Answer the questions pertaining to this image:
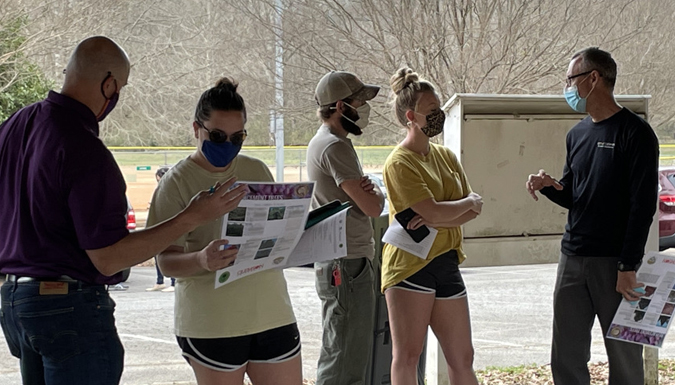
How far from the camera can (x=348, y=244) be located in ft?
10.8

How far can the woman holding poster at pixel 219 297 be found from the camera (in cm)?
237

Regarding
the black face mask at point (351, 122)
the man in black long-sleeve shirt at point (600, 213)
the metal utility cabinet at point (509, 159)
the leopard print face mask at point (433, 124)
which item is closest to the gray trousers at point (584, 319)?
the man in black long-sleeve shirt at point (600, 213)

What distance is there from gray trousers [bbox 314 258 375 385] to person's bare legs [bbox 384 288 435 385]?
125mm

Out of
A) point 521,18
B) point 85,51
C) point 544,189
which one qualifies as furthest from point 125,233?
point 521,18

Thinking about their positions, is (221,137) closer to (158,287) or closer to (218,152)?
(218,152)

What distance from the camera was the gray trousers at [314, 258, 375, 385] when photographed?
3258 millimetres

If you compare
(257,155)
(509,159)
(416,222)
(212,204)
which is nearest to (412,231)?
(416,222)

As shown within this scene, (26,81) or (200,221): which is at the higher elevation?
(26,81)

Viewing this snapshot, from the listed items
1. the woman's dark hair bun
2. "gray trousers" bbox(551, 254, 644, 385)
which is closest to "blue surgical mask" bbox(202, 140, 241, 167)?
the woman's dark hair bun

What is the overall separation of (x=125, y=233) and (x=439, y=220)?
1.55 meters

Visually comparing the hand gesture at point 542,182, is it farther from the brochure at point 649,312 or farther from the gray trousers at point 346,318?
the gray trousers at point 346,318

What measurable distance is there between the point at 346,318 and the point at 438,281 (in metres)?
0.44

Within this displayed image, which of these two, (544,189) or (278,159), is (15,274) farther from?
(278,159)

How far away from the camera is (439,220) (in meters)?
3.19
